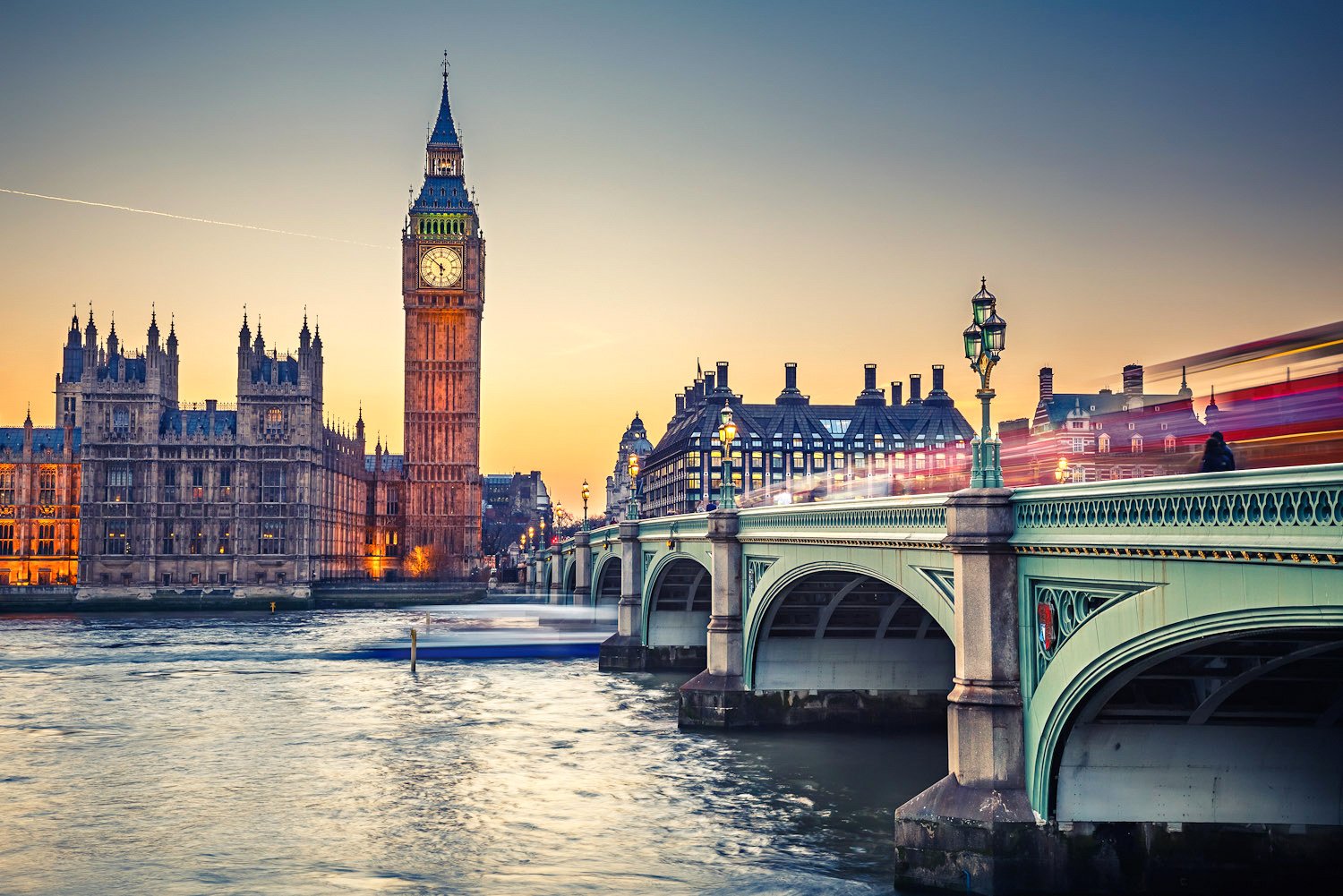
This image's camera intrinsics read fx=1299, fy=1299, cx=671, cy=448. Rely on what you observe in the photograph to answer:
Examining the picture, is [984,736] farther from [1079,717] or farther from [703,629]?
[703,629]

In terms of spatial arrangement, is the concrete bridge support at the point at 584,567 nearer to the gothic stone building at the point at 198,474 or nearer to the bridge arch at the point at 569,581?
the bridge arch at the point at 569,581

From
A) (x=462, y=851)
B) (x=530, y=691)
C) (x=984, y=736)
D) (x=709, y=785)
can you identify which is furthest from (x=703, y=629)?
(x=984, y=736)

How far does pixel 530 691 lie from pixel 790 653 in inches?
699

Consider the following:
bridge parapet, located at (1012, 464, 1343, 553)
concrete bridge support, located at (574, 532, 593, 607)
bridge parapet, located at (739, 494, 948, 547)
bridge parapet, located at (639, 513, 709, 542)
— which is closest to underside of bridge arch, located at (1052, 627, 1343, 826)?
bridge parapet, located at (1012, 464, 1343, 553)

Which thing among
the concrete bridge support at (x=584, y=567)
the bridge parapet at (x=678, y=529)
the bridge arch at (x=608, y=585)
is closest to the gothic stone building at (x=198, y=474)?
the bridge arch at (x=608, y=585)

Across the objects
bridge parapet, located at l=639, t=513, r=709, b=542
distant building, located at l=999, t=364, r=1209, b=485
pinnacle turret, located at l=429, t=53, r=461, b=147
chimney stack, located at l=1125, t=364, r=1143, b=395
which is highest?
pinnacle turret, located at l=429, t=53, r=461, b=147

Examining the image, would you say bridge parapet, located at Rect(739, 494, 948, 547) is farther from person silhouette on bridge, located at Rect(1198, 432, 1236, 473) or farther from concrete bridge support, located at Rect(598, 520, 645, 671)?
concrete bridge support, located at Rect(598, 520, 645, 671)

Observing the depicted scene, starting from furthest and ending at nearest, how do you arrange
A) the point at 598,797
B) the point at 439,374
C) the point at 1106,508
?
the point at 439,374 < the point at 598,797 < the point at 1106,508

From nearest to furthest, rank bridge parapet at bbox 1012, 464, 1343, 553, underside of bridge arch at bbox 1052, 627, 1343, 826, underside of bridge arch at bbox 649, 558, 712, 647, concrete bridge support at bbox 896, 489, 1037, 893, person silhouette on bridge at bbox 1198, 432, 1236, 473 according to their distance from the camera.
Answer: bridge parapet at bbox 1012, 464, 1343, 553
person silhouette on bridge at bbox 1198, 432, 1236, 473
underside of bridge arch at bbox 1052, 627, 1343, 826
concrete bridge support at bbox 896, 489, 1037, 893
underside of bridge arch at bbox 649, 558, 712, 647

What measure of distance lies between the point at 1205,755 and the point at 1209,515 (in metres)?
7.04

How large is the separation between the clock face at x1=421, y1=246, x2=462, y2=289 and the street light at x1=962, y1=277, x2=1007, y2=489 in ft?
488

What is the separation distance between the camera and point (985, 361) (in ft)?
69.3

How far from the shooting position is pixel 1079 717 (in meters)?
19.5

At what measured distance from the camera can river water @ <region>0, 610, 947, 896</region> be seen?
990 inches
